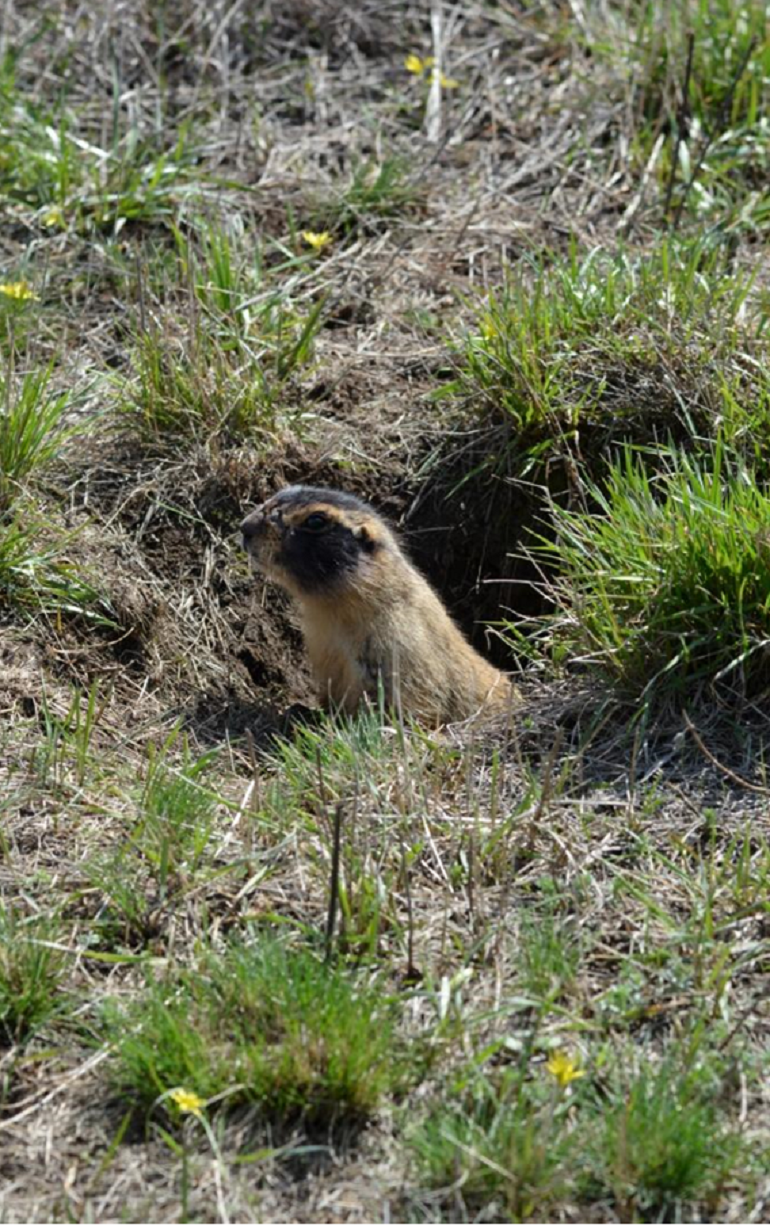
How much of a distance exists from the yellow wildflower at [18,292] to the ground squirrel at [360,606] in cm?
177

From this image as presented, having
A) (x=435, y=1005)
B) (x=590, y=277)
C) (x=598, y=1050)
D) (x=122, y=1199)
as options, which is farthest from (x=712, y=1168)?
(x=590, y=277)


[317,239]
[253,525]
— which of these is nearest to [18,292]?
[317,239]

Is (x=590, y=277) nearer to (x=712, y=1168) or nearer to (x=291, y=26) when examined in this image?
(x=291, y=26)

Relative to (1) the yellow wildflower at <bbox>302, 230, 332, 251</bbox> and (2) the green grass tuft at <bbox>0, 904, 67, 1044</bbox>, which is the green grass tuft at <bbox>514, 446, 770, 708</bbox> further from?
(1) the yellow wildflower at <bbox>302, 230, 332, 251</bbox>

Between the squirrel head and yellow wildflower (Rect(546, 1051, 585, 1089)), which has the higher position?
the squirrel head

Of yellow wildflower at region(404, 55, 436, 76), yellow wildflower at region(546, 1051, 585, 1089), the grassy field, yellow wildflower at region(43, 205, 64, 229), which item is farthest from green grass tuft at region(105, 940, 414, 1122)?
yellow wildflower at region(404, 55, 436, 76)

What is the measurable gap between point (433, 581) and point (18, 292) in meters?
2.25

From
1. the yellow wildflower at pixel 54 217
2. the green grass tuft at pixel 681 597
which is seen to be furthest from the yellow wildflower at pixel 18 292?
the green grass tuft at pixel 681 597

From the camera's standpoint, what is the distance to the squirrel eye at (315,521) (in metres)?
6.38

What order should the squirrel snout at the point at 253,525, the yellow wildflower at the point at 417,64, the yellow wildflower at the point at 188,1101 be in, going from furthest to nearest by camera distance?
the yellow wildflower at the point at 417,64 → the squirrel snout at the point at 253,525 → the yellow wildflower at the point at 188,1101

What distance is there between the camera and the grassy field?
4047 mm

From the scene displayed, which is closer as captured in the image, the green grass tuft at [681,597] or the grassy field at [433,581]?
the grassy field at [433,581]

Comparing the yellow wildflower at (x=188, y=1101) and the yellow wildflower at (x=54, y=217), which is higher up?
the yellow wildflower at (x=54, y=217)

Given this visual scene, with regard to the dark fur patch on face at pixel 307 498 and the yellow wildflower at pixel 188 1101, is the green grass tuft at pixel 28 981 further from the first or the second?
the dark fur patch on face at pixel 307 498
